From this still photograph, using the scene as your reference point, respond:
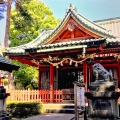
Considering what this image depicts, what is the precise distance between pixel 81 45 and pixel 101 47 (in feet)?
4.33

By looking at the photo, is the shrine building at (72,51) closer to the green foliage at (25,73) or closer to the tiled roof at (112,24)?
the tiled roof at (112,24)

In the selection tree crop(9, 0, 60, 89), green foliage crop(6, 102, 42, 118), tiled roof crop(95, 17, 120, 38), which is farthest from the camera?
tree crop(9, 0, 60, 89)

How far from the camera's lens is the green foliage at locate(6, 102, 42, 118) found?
13.8 m

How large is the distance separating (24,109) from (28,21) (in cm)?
1131

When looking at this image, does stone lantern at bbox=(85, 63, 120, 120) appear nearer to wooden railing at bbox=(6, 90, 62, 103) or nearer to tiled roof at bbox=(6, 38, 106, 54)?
tiled roof at bbox=(6, 38, 106, 54)

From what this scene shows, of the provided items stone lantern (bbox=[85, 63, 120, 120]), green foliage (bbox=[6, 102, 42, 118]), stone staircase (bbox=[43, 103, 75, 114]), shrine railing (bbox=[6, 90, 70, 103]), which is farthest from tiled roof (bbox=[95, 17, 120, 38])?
stone lantern (bbox=[85, 63, 120, 120])

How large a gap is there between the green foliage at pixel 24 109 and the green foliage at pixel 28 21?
36.0 ft

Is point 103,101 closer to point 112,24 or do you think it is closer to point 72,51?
point 72,51

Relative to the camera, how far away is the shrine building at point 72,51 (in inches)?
572

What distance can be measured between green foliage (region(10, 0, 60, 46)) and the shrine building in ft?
19.7

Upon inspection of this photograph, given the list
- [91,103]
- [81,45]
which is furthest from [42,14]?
[91,103]

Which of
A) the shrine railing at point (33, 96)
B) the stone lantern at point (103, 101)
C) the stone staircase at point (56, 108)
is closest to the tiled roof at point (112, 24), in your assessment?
the shrine railing at point (33, 96)

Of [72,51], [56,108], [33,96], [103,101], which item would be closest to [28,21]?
[72,51]

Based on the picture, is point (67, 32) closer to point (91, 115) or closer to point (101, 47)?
point (101, 47)
